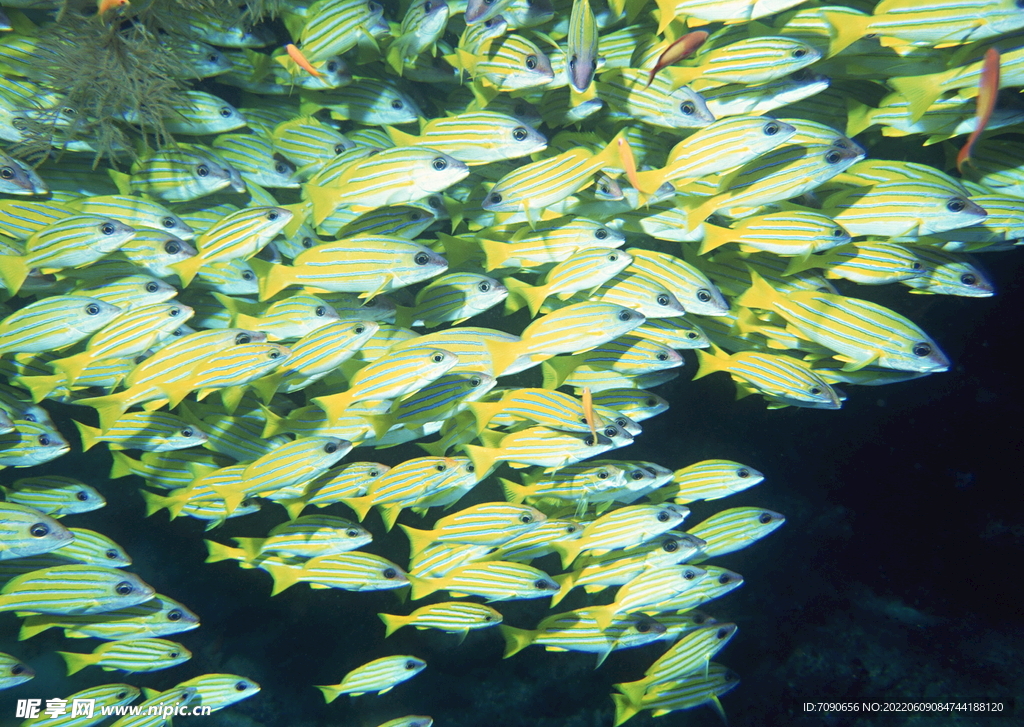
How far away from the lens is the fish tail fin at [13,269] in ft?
9.70

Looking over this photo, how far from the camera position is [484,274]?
3416mm

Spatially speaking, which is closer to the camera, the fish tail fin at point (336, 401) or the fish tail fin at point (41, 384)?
the fish tail fin at point (336, 401)

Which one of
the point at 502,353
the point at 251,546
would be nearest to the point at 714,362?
the point at 502,353

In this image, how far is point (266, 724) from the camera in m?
4.80

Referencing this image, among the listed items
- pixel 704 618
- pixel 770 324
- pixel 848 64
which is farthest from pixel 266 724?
pixel 848 64

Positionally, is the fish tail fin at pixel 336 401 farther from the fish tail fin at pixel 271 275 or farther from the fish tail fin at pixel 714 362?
the fish tail fin at pixel 714 362

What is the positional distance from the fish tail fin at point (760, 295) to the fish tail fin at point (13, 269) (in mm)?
4519

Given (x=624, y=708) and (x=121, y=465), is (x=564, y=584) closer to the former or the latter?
(x=624, y=708)

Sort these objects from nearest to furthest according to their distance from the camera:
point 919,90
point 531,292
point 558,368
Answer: point 919,90, point 531,292, point 558,368

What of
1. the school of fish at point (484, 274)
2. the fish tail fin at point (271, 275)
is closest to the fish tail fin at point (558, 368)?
the school of fish at point (484, 274)

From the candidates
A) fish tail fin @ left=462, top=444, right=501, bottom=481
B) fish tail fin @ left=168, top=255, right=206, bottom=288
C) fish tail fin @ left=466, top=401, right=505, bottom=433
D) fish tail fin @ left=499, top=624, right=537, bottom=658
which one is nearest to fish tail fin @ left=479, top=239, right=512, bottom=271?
fish tail fin @ left=466, top=401, right=505, bottom=433

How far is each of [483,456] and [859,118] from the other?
10.4 ft

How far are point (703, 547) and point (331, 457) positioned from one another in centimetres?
273

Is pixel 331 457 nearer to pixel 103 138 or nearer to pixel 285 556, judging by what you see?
pixel 285 556
